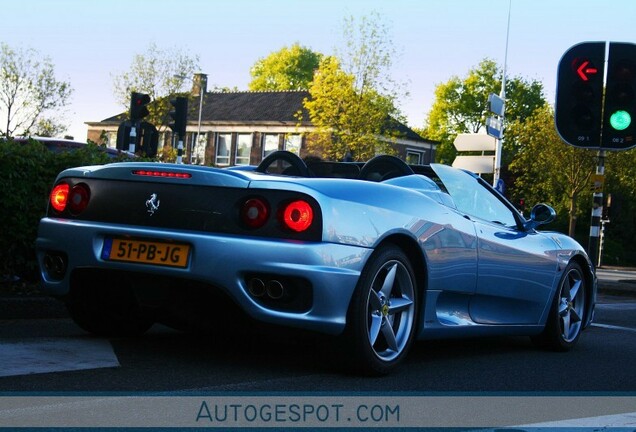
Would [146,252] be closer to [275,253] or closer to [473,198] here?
[275,253]

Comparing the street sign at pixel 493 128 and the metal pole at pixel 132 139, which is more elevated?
the street sign at pixel 493 128

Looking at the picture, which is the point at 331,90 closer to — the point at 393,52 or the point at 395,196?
the point at 393,52

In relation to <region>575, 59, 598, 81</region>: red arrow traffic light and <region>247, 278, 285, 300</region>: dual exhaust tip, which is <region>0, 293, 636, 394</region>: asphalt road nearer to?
<region>247, 278, 285, 300</region>: dual exhaust tip

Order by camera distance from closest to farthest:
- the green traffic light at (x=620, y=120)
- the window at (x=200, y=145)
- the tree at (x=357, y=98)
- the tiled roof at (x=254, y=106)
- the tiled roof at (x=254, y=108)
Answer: the green traffic light at (x=620, y=120)
the tree at (x=357, y=98)
the tiled roof at (x=254, y=108)
the tiled roof at (x=254, y=106)
the window at (x=200, y=145)

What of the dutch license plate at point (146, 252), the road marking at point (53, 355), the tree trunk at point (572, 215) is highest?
the tree trunk at point (572, 215)

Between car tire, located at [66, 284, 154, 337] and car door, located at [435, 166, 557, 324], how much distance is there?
203 centimetres

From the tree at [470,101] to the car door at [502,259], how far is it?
73014mm

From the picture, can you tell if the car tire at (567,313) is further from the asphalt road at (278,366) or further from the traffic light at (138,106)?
the traffic light at (138,106)

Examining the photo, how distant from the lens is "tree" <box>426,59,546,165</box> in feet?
260

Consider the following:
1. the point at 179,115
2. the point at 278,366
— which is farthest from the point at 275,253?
the point at 179,115

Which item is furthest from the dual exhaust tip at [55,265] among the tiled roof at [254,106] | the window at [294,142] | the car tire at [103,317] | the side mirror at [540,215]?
the tiled roof at [254,106]

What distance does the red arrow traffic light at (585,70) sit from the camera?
1403 centimetres

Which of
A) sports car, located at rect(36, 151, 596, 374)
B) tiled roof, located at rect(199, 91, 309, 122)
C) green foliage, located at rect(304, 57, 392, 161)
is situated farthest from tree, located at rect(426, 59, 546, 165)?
sports car, located at rect(36, 151, 596, 374)

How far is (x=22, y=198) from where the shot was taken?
7.90 meters
